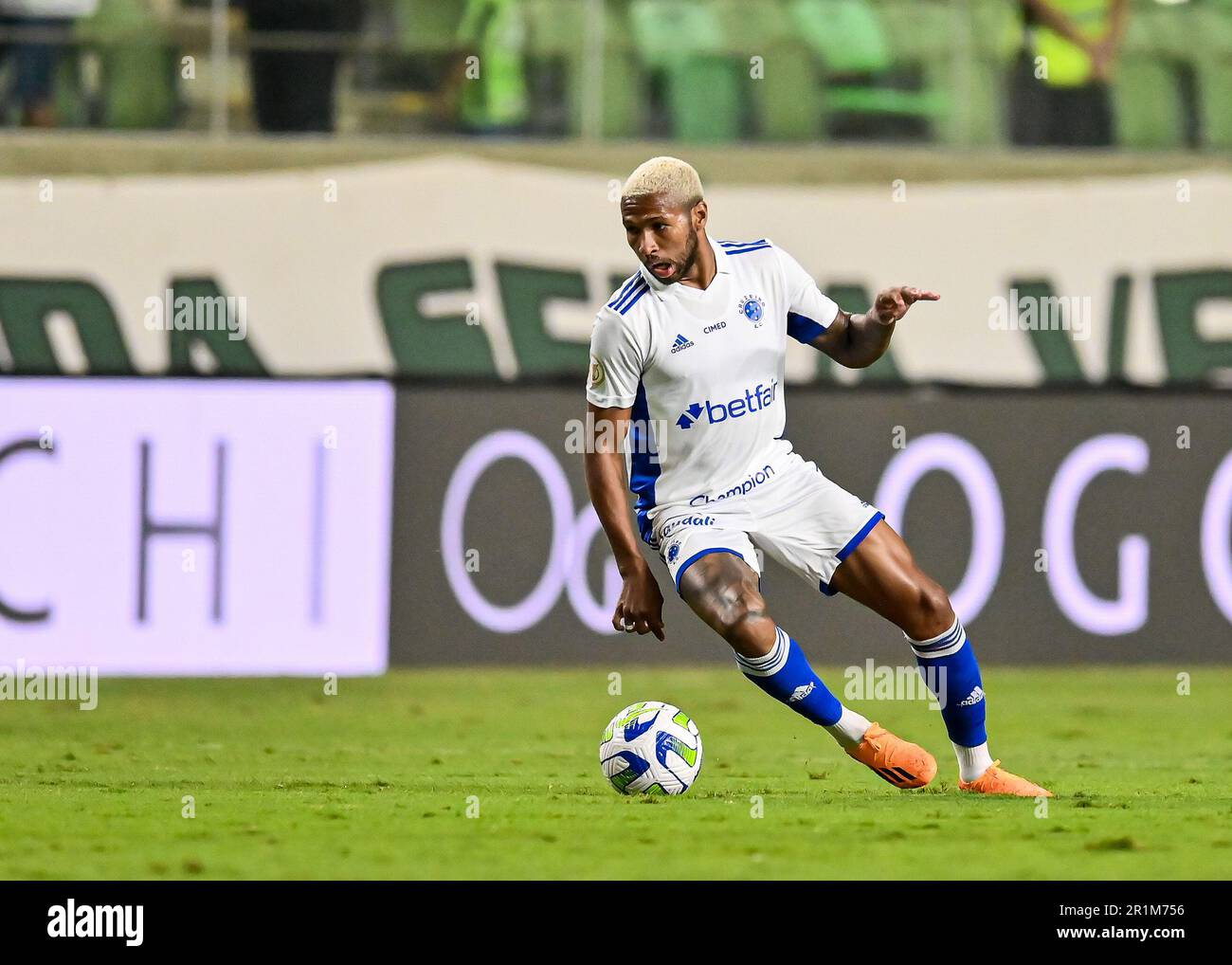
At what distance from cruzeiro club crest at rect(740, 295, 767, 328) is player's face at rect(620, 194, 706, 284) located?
0.93ft

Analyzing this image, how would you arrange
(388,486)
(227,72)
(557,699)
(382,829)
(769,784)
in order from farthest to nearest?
(227,72) < (388,486) < (557,699) < (769,784) < (382,829)

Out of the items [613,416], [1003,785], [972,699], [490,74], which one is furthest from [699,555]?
[490,74]

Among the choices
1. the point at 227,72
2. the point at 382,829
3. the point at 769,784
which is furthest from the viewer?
the point at 227,72

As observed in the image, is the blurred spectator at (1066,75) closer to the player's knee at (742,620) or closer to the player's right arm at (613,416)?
the player's right arm at (613,416)

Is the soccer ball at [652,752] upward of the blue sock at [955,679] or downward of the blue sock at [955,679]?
downward

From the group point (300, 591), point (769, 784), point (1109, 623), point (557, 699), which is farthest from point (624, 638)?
point (769, 784)

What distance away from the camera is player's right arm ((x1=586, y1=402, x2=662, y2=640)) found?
6.20 metres

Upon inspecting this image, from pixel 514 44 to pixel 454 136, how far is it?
720mm

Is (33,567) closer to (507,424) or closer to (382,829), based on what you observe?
(507,424)

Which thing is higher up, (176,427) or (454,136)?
(454,136)

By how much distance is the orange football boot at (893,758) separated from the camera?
650cm

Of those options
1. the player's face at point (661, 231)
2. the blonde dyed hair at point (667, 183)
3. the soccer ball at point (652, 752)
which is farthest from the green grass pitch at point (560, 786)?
the blonde dyed hair at point (667, 183)

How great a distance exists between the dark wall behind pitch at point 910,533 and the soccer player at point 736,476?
4.03 metres

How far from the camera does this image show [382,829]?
19.7 feet
